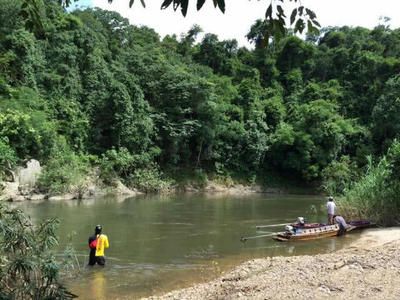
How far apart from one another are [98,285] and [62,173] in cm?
2102

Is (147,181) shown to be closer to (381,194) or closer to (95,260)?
(381,194)

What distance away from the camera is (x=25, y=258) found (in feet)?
20.3

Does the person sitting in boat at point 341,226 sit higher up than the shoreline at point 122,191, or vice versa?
the shoreline at point 122,191

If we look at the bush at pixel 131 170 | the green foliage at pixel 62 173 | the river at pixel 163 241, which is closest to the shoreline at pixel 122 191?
the green foliage at pixel 62 173

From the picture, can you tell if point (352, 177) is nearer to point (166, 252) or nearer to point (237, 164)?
point (237, 164)

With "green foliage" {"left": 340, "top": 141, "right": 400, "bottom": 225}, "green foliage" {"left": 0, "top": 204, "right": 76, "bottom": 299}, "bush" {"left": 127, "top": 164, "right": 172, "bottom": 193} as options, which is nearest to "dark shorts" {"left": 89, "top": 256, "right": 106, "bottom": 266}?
"green foliage" {"left": 0, "top": 204, "right": 76, "bottom": 299}

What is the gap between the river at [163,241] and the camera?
36.3 ft

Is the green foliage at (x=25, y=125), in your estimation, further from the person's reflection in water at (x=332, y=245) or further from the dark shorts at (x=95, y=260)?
the person's reflection in water at (x=332, y=245)

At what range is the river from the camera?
11.1 metres

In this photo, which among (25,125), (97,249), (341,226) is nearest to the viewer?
(97,249)

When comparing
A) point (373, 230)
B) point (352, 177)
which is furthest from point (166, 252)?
point (352, 177)

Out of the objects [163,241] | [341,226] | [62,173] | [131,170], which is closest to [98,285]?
[163,241]

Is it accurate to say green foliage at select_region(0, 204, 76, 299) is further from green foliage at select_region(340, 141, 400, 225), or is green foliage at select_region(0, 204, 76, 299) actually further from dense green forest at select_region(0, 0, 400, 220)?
dense green forest at select_region(0, 0, 400, 220)

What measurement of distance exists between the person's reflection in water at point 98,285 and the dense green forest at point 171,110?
19391mm
